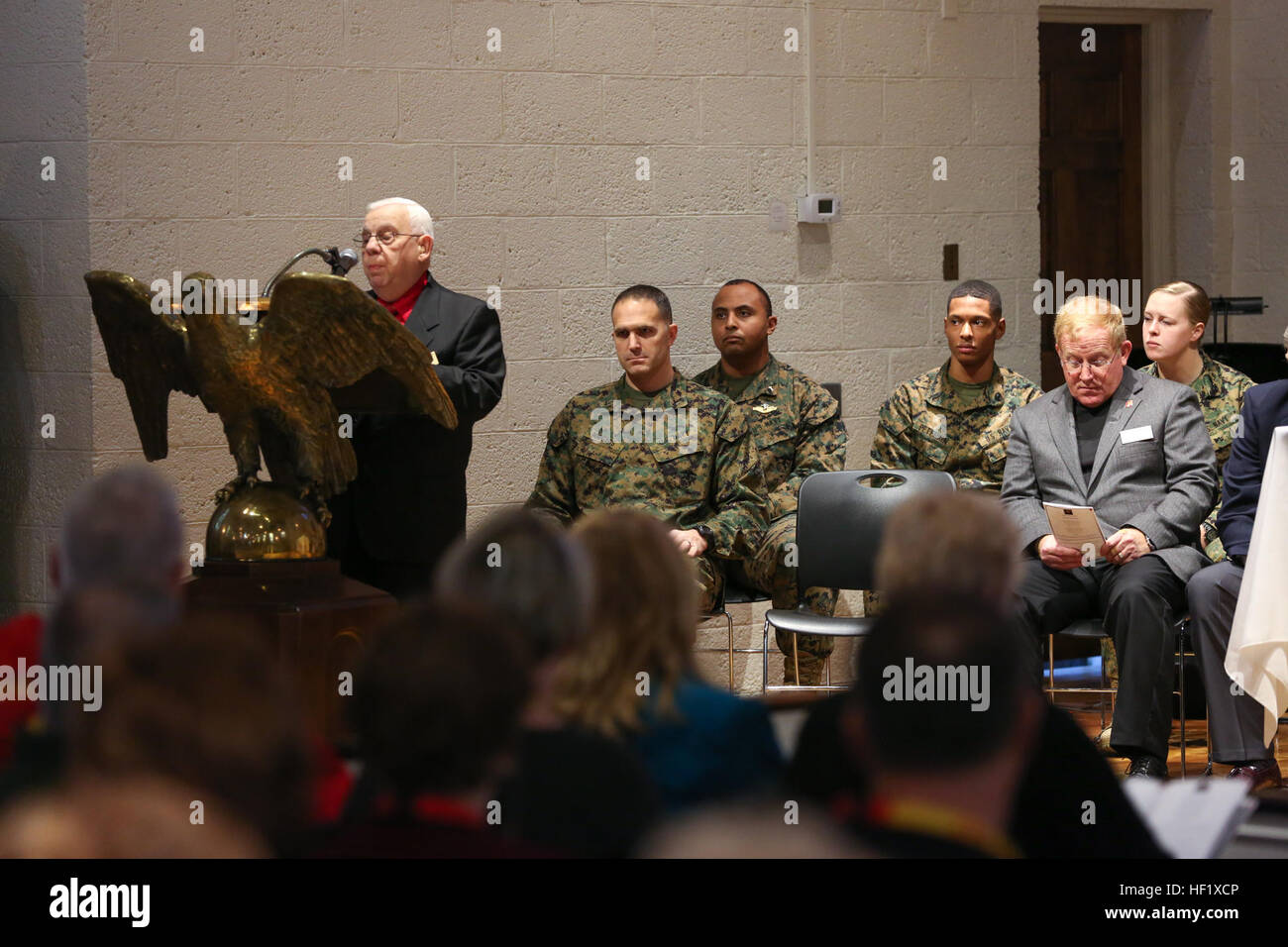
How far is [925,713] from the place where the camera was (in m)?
1.02

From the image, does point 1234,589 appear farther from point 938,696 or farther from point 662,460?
point 938,696

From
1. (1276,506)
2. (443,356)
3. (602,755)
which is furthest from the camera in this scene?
(443,356)

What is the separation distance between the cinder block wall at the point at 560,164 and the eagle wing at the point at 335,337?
83.9 inches

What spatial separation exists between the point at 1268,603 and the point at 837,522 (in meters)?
1.09

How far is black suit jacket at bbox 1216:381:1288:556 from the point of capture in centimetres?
339

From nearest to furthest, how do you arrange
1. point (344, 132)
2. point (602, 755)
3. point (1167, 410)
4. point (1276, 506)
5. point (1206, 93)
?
point (602, 755) < point (1276, 506) < point (1167, 410) < point (344, 132) < point (1206, 93)

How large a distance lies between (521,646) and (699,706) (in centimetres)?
17

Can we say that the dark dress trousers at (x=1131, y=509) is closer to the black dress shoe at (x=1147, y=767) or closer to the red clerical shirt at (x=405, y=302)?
the black dress shoe at (x=1147, y=767)

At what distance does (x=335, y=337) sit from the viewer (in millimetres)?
2203

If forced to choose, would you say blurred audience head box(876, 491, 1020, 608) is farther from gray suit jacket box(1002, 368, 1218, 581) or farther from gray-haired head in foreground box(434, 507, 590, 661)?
gray suit jacket box(1002, 368, 1218, 581)

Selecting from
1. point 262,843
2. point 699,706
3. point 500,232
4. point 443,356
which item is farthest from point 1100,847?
point 500,232

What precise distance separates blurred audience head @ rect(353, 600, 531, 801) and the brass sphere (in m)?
1.13
